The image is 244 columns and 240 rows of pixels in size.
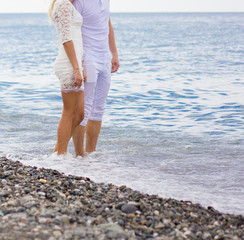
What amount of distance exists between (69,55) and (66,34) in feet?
0.70

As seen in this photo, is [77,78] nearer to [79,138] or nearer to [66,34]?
[66,34]

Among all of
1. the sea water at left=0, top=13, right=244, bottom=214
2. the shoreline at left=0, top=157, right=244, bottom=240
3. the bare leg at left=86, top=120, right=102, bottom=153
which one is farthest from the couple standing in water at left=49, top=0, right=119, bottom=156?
the shoreline at left=0, top=157, right=244, bottom=240

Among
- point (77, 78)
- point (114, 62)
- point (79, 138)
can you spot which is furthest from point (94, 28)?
point (79, 138)

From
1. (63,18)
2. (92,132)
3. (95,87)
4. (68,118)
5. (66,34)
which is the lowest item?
(92,132)

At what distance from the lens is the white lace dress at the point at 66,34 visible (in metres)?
4.43

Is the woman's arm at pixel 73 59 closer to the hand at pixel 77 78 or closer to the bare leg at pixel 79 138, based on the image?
the hand at pixel 77 78

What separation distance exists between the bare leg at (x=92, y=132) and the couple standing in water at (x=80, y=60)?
23 centimetres

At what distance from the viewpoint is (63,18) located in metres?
4.43

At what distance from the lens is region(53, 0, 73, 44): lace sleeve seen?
4.42m

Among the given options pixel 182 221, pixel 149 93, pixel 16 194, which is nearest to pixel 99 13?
pixel 16 194

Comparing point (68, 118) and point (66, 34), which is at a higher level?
point (66, 34)

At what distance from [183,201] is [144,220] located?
79cm

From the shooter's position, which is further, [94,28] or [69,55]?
[94,28]

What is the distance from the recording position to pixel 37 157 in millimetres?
5711
